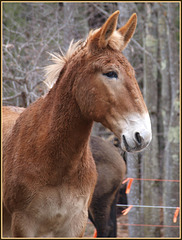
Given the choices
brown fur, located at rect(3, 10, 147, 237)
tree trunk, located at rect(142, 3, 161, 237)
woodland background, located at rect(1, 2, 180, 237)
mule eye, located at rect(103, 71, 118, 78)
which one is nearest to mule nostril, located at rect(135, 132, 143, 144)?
brown fur, located at rect(3, 10, 147, 237)

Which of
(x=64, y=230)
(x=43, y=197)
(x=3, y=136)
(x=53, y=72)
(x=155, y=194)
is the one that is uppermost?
(x=53, y=72)

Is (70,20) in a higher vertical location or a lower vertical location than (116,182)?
higher

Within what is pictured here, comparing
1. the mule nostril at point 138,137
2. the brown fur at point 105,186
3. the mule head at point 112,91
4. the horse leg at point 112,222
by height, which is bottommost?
the horse leg at point 112,222

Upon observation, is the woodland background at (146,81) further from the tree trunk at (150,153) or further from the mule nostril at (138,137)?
the mule nostril at (138,137)

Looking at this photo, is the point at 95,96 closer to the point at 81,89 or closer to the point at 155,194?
the point at 81,89

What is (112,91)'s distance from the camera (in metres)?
3.31

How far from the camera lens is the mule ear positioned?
11.1ft

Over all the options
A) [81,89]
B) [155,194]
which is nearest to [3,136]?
[81,89]

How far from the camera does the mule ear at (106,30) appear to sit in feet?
11.1

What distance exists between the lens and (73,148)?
12.1ft

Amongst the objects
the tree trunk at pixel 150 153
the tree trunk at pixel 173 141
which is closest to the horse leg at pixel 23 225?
the tree trunk at pixel 173 141

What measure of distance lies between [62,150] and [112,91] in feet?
2.57

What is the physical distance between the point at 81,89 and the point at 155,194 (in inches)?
219

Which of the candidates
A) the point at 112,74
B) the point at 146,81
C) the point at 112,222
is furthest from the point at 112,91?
the point at 146,81
